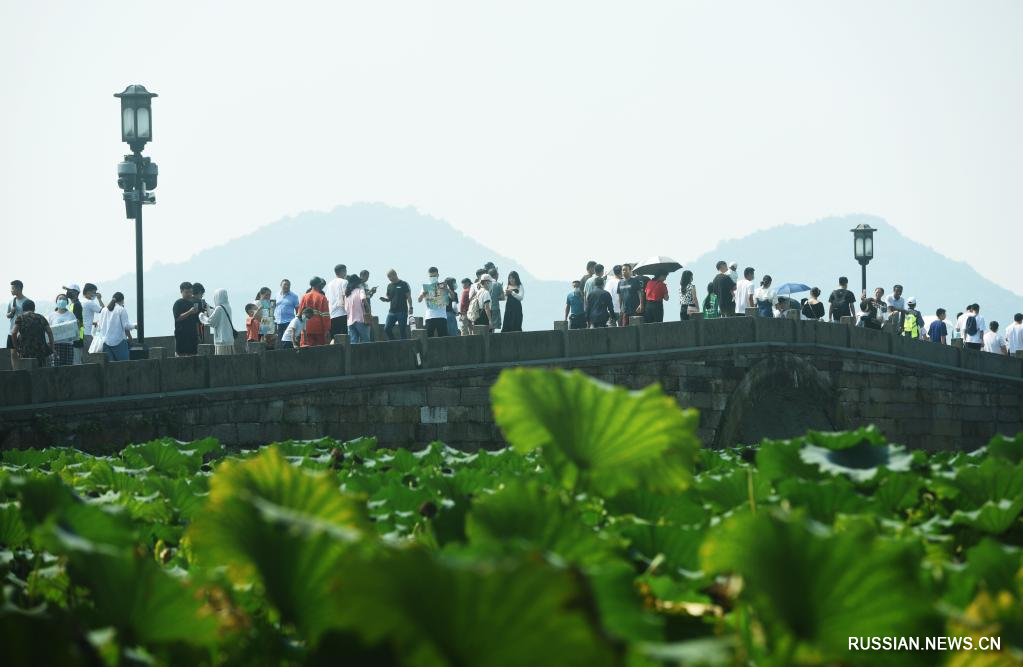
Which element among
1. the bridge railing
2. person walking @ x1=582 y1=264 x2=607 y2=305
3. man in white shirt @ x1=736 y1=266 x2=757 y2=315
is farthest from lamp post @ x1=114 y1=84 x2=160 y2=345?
man in white shirt @ x1=736 y1=266 x2=757 y2=315

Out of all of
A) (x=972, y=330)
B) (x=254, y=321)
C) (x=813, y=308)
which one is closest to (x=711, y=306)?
(x=813, y=308)

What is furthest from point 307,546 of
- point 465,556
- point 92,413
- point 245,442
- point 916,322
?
point 916,322

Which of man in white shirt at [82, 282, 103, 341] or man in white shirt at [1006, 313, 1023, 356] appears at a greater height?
man in white shirt at [82, 282, 103, 341]

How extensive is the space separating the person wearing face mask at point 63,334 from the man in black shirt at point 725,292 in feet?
36.8

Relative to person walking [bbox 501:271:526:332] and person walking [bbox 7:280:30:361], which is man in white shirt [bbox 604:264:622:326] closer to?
person walking [bbox 501:271:526:332]

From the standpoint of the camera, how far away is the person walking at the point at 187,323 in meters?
17.8

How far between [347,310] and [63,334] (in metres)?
3.84


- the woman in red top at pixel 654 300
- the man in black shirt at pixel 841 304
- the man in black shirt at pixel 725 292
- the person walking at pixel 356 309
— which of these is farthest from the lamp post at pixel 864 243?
the person walking at pixel 356 309

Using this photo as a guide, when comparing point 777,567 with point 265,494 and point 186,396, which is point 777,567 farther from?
point 186,396

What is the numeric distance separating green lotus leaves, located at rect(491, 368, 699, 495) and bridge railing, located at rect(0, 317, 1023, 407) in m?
13.6

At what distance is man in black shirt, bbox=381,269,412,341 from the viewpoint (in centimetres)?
2097

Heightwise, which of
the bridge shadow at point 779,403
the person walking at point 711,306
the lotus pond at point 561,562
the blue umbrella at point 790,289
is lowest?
the bridge shadow at point 779,403

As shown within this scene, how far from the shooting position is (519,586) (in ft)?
4.52

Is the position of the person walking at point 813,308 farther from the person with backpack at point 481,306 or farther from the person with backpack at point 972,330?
the person with backpack at point 481,306
